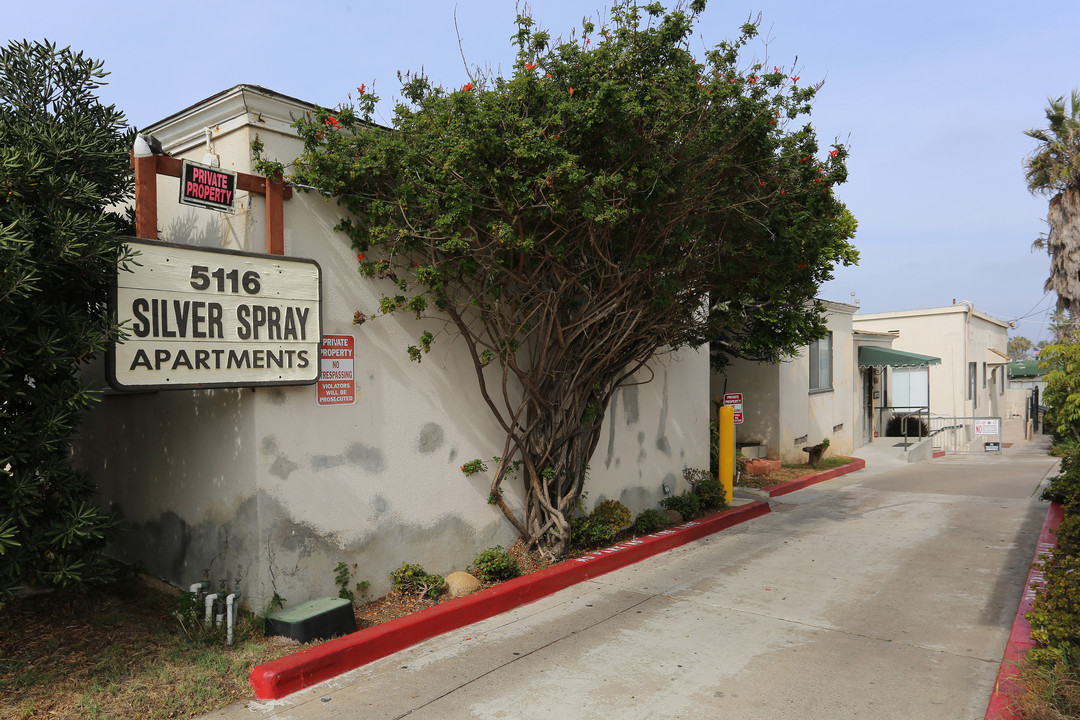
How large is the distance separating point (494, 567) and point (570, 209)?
352 centimetres

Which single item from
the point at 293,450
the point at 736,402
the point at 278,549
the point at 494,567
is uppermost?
the point at 736,402

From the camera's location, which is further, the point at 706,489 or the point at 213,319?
the point at 706,489

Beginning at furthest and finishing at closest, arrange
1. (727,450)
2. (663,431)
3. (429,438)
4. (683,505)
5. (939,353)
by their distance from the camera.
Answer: (939,353)
(727,450)
(663,431)
(683,505)
(429,438)

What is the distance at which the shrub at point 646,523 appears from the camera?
32.1ft

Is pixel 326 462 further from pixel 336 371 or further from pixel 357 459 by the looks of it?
pixel 336 371

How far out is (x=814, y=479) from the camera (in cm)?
1569

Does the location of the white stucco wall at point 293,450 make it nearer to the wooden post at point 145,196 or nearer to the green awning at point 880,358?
the wooden post at point 145,196

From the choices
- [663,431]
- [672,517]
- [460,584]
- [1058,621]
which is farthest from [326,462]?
[663,431]

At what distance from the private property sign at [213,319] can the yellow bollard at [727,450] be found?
7.64m

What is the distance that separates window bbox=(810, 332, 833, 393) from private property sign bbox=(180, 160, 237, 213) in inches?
617

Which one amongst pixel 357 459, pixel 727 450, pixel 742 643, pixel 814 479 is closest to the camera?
pixel 742 643

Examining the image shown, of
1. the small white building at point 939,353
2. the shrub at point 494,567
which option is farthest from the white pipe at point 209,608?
the small white building at point 939,353

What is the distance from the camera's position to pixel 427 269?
656cm

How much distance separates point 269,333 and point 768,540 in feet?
23.5
